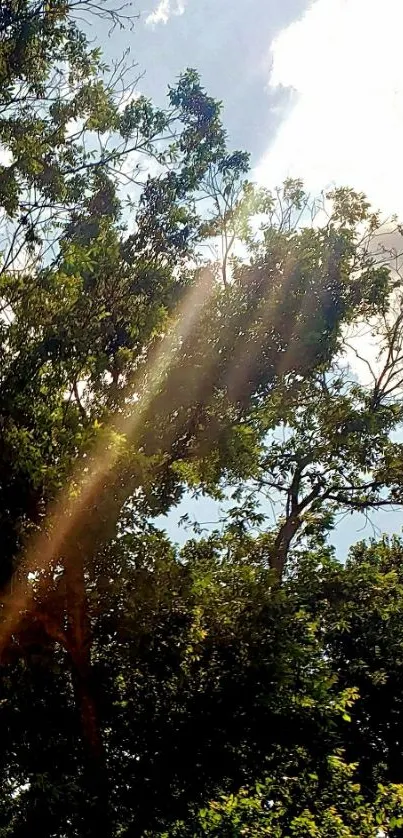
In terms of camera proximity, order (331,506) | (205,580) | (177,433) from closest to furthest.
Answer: (205,580) → (177,433) → (331,506)

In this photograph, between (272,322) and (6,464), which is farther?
(272,322)

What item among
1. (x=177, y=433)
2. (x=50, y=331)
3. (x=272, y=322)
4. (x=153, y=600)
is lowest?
(x=153, y=600)

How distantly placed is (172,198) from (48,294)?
3.90 m

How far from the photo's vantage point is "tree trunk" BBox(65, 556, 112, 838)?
8.52 metres

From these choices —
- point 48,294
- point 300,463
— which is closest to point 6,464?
point 48,294

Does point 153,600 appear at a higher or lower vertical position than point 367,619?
lower

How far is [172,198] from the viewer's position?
11.0 m

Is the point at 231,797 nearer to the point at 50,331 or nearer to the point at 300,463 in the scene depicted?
the point at 50,331

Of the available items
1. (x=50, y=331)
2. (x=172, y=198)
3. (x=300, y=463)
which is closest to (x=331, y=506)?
(x=300, y=463)

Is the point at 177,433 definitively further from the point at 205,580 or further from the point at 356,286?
the point at 356,286

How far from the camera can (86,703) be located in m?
9.12

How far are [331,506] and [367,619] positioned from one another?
282cm

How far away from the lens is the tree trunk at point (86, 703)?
8516mm

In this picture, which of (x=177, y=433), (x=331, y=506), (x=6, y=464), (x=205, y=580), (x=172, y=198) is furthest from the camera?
(x=331, y=506)
